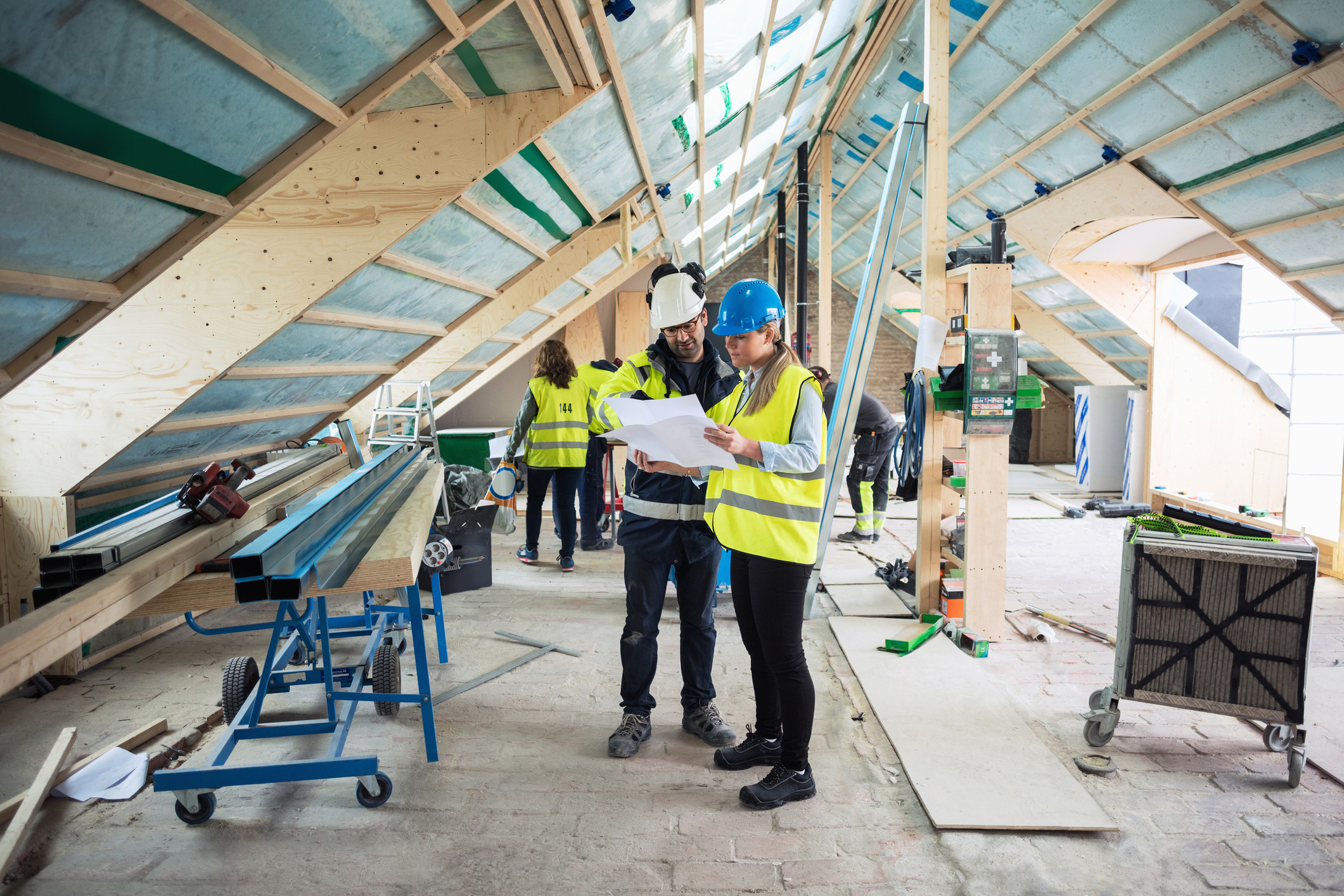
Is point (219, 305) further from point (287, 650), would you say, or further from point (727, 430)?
point (727, 430)

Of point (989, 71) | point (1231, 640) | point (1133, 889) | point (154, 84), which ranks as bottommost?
point (1133, 889)

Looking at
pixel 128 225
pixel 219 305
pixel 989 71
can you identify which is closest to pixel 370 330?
pixel 219 305

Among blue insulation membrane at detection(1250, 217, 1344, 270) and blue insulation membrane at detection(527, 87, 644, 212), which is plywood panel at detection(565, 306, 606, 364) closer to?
blue insulation membrane at detection(527, 87, 644, 212)

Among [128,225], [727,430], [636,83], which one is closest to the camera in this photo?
[128,225]

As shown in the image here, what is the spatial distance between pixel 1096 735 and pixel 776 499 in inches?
65.0

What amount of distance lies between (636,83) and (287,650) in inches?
112

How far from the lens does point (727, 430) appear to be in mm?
2221

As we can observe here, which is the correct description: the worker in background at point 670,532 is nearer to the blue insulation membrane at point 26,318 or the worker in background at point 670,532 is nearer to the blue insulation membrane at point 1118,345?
the blue insulation membrane at point 26,318

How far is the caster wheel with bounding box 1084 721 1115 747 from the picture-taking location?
9.52 ft

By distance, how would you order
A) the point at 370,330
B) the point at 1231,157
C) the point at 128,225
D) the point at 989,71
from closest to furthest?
the point at 128,225 → the point at 370,330 → the point at 1231,157 → the point at 989,71

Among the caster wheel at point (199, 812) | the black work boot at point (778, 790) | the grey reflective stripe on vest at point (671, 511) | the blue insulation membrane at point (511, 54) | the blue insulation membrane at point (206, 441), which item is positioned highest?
the blue insulation membrane at point (511, 54)

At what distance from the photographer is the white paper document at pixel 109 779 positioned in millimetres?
2492

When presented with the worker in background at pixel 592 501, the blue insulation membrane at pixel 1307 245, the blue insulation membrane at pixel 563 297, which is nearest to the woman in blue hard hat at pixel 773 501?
the worker in background at pixel 592 501

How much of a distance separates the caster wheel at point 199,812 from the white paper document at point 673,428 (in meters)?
1.66
